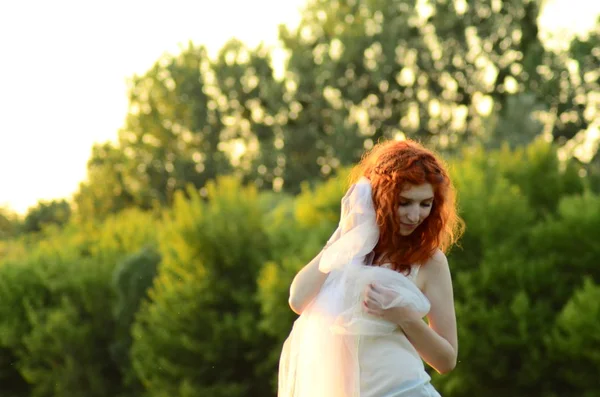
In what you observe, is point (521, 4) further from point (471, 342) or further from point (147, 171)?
point (471, 342)

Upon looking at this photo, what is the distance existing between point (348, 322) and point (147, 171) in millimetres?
51386

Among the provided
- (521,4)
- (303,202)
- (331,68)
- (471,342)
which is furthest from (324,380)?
(331,68)

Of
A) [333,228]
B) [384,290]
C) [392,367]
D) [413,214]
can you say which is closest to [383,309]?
[384,290]

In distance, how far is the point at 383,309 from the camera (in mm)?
3367

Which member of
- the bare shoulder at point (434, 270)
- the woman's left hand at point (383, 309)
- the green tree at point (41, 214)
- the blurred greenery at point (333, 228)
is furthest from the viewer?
the green tree at point (41, 214)

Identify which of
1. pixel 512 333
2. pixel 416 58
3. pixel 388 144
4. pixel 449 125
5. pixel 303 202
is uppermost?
pixel 416 58

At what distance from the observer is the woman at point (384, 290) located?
3.38m

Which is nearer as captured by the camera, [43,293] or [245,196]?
[245,196]

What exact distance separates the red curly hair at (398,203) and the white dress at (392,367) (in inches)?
2.5

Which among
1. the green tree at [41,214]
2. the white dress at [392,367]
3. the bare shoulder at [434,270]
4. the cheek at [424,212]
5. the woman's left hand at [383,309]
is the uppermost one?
the green tree at [41,214]

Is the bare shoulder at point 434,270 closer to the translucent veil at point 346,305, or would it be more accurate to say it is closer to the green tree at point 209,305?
the translucent veil at point 346,305

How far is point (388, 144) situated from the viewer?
11.9 feet

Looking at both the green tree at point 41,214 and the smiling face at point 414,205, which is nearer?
the smiling face at point 414,205

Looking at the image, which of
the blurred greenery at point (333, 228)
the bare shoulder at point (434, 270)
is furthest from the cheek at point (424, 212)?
the blurred greenery at point (333, 228)
